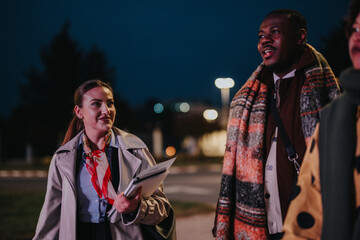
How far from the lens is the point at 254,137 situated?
2.50 meters

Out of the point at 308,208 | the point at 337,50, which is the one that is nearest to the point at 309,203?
the point at 308,208

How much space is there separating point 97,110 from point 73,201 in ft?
2.27

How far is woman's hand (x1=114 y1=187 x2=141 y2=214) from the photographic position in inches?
94.6

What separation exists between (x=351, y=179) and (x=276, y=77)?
4.23 ft

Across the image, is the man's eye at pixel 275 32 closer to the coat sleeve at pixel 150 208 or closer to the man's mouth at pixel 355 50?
the man's mouth at pixel 355 50

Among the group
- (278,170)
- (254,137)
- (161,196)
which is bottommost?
(161,196)

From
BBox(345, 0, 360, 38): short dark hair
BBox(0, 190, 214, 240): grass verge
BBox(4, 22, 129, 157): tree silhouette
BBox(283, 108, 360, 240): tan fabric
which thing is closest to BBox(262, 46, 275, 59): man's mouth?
BBox(345, 0, 360, 38): short dark hair

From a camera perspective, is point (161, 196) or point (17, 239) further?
point (17, 239)

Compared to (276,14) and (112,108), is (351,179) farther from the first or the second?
(112,108)

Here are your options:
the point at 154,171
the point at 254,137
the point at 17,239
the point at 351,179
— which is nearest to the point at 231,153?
the point at 254,137

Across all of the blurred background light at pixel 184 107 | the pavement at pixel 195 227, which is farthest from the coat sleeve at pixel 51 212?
the blurred background light at pixel 184 107

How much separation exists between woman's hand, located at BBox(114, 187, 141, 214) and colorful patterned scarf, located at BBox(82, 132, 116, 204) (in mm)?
217

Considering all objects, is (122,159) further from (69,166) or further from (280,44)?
(280,44)

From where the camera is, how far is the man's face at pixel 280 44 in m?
2.52
